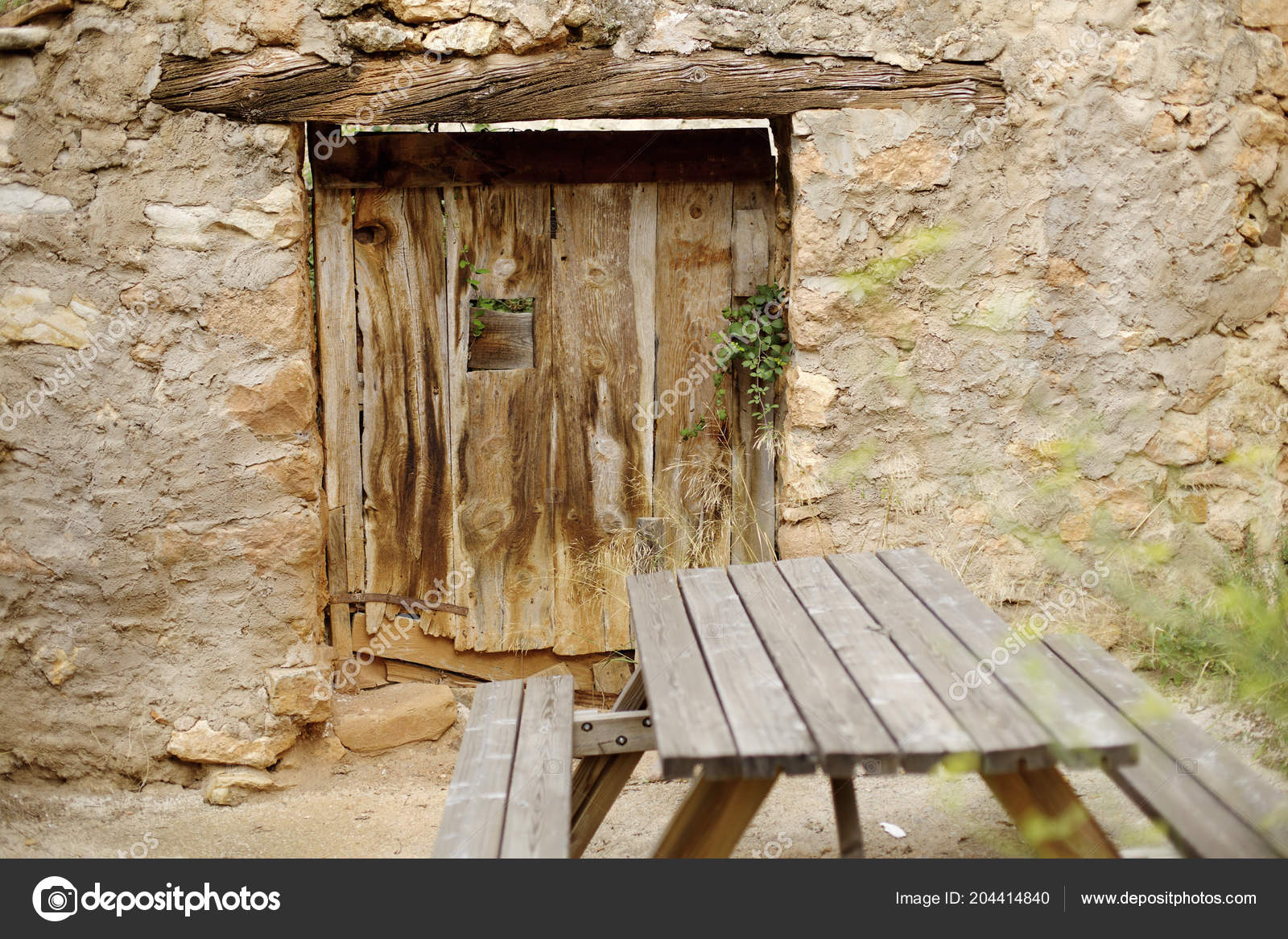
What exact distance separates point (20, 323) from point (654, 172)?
70.6 inches

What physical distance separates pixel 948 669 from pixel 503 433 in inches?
73.1

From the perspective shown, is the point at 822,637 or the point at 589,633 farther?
the point at 589,633

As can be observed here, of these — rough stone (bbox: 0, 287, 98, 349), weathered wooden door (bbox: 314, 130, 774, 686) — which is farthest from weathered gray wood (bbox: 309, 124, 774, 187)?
rough stone (bbox: 0, 287, 98, 349)

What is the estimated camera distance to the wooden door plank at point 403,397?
10.5ft

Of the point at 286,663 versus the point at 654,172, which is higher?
the point at 654,172

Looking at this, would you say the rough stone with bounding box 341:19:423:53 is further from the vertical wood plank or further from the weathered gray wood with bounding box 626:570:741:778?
the weathered gray wood with bounding box 626:570:741:778

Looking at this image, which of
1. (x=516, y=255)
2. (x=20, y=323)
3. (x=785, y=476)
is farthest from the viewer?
(x=516, y=255)

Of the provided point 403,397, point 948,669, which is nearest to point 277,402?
point 403,397

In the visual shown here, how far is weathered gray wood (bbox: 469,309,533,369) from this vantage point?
10.7 feet

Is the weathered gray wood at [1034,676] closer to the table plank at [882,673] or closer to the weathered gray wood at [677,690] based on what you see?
the table plank at [882,673]
